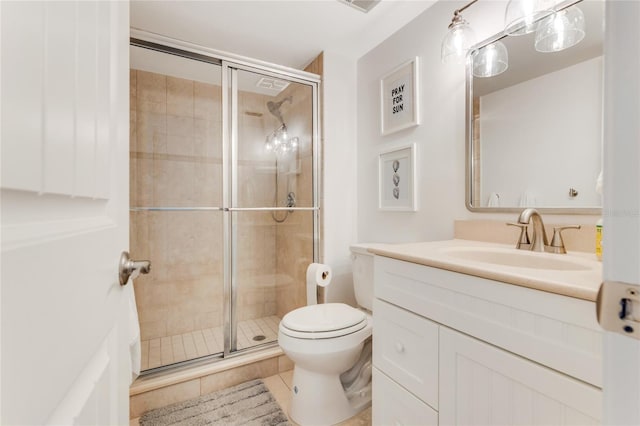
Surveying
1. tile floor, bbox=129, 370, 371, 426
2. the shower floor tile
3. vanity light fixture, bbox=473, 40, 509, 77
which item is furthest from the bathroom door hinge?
the shower floor tile

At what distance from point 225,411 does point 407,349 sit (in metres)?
1.10

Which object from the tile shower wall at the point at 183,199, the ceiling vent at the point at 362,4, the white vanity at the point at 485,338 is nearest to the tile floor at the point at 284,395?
the white vanity at the point at 485,338

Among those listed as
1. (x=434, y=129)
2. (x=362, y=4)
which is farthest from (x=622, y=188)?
(x=362, y=4)

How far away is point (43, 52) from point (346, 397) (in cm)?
171

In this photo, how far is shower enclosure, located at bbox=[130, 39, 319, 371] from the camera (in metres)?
1.96

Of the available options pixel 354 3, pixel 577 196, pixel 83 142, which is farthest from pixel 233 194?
pixel 577 196

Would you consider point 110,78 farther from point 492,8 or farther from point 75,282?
point 492,8

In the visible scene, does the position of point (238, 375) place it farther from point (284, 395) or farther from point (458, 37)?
point (458, 37)

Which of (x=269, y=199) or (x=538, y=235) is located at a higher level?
(x=269, y=199)

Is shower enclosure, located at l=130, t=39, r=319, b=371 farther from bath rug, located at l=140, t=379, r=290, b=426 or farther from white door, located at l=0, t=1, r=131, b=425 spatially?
white door, located at l=0, t=1, r=131, b=425

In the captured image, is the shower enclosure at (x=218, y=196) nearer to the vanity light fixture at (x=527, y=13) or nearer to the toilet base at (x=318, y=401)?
the toilet base at (x=318, y=401)

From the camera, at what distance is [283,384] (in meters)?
1.79

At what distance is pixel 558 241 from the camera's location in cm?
106

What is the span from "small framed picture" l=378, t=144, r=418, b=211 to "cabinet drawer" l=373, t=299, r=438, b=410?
78 cm
